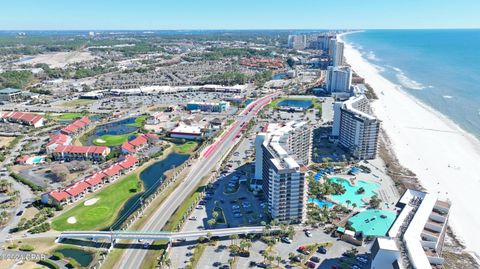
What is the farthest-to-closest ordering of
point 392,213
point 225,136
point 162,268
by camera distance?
1. point 225,136
2. point 392,213
3. point 162,268

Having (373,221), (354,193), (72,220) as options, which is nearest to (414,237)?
(373,221)

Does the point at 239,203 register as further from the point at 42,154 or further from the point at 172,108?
the point at 172,108

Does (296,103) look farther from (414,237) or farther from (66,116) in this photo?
(414,237)

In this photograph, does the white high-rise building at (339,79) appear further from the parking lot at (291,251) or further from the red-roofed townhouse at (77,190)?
the red-roofed townhouse at (77,190)

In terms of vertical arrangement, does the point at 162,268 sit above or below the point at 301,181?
below

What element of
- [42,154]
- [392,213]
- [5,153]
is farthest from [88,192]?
[392,213]

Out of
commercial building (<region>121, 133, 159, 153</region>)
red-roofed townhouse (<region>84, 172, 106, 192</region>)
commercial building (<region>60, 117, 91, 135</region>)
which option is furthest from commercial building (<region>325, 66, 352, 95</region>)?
red-roofed townhouse (<region>84, 172, 106, 192</region>)

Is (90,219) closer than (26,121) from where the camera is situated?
Yes
